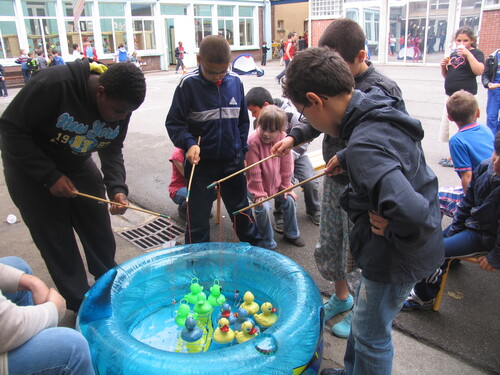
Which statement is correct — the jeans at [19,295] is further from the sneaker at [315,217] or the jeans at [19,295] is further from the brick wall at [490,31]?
the brick wall at [490,31]

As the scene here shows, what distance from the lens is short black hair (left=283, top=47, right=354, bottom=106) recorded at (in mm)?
1675

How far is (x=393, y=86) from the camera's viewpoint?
2293 mm

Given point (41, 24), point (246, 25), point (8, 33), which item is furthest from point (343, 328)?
point (246, 25)

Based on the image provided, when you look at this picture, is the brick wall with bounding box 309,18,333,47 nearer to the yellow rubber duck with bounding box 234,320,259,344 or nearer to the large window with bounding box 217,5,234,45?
the large window with bounding box 217,5,234,45

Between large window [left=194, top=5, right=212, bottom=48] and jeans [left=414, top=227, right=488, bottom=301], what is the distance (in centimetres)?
2289

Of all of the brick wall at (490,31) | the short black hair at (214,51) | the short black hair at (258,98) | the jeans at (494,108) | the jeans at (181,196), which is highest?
the brick wall at (490,31)

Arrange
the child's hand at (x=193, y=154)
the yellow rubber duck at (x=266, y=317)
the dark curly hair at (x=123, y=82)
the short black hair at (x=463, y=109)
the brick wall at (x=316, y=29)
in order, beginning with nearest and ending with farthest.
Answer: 1. the dark curly hair at (x=123, y=82)
2. the yellow rubber duck at (x=266, y=317)
3. the child's hand at (x=193, y=154)
4. the short black hair at (x=463, y=109)
5. the brick wall at (x=316, y=29)

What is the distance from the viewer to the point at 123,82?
221 centimetres

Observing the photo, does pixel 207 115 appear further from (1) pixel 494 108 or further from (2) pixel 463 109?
(1) pixel 494 108

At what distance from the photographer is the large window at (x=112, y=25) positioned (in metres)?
→ 20.2

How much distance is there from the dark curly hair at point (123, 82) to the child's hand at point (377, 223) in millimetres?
1382

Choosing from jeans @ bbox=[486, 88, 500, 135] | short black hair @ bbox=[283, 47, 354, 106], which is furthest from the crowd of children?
jeans @ bbox=[486, 88, 500, 135]

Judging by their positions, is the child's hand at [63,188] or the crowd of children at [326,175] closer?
the crowd of children at [326,175]

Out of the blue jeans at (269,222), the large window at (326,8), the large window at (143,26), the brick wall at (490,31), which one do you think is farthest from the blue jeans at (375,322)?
the large window at (326,8)
